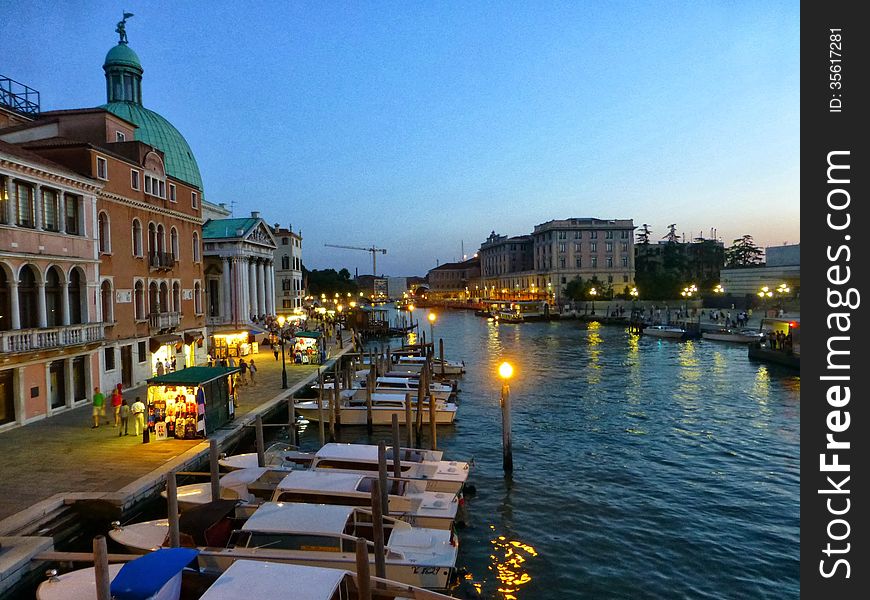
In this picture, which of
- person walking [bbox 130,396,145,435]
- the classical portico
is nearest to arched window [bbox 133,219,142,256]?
person walking [bbox 130,396,145,435]

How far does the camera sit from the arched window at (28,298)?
2130 cm

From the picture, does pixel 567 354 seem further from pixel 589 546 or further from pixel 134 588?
pixel 134 588

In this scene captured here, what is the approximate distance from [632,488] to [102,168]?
25422 millimetres

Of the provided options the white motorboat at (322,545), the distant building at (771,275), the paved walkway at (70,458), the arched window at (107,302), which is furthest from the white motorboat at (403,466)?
the distant building at (771,275)

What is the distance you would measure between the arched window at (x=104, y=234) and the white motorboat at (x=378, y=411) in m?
11.2

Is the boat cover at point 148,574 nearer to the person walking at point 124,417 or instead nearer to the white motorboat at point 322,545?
the white motorboat at point 322,545

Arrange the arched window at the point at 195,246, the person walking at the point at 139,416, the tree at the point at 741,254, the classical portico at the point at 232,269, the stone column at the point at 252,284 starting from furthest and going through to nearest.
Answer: the tree at the point at 741,254 < the stone column at the point at 252,284 < the classical portico at the point at 232,269 < the arched window at the point at 195,246 < the person walking at the point at 139,416

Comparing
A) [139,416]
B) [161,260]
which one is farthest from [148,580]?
[161,260]

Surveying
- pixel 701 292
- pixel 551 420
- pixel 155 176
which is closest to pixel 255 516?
pixel 551 420

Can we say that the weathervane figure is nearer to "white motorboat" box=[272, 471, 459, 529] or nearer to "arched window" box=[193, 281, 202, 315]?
"arched window" box=[193, 281, 202, 315]

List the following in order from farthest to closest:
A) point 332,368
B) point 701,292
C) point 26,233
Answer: point 701,292, point 332,368, point 26,233

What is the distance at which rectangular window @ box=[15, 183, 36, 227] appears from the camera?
814 inches
